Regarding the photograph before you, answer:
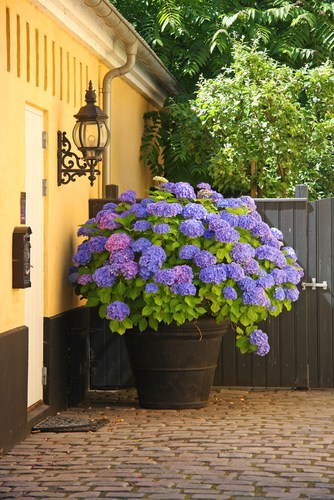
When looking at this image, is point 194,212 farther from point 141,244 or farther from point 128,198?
point 128,198

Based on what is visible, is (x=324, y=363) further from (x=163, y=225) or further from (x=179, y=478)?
(x=179, y=478)

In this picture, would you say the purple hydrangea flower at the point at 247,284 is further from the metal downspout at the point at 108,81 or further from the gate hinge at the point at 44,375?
the metal downspout at the point at 108,81

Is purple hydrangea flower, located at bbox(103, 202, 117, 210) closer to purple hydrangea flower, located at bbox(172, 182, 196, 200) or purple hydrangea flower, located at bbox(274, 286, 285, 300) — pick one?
purple hydrangea flower, located at bbox(172, 182, 196, 200)

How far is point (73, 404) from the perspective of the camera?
1071 centimetres

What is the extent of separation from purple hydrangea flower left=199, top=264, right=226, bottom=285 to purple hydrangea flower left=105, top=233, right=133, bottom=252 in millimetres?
659

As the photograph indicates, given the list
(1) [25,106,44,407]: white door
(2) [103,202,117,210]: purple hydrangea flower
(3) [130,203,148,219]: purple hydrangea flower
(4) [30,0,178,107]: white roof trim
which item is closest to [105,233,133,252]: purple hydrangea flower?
(3) [130,203,148,219]: purple hydrangea flower

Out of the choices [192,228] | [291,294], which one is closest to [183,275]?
[192,228]

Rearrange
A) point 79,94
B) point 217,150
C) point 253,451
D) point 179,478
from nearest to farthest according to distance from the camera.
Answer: point 179,478
point 253,451
point 79,94
point 217,150

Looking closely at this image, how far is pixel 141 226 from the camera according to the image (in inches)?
395

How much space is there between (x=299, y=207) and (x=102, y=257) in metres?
2.39

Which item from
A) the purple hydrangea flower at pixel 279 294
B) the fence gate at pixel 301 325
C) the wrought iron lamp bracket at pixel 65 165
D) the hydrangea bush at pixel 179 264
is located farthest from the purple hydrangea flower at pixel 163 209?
the fence gate at pixel 301 325

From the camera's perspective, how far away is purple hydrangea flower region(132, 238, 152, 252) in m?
9.94

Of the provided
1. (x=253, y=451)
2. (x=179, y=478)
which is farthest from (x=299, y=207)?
(x=179, y=478)

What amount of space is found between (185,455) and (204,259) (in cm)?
218
